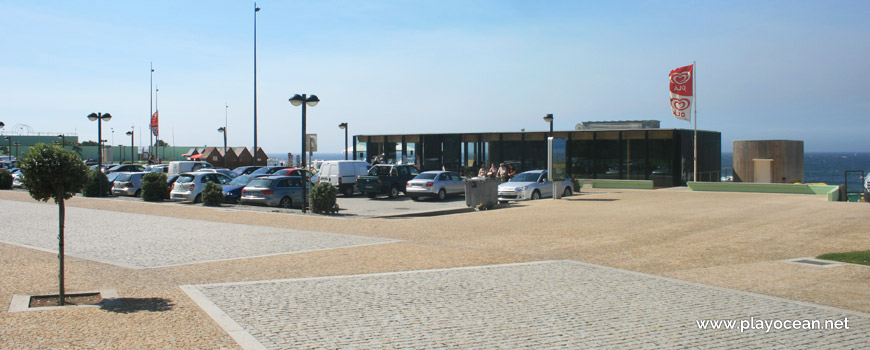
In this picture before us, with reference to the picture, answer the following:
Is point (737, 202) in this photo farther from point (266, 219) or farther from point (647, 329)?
point (647, 329)

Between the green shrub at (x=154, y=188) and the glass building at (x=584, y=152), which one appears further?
the glass building at (x=584, y=152)

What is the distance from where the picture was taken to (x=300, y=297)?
802 cm

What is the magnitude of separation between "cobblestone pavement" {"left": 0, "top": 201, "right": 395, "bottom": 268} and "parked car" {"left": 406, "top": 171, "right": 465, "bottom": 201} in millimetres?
10901

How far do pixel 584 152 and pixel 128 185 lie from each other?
1004 inches

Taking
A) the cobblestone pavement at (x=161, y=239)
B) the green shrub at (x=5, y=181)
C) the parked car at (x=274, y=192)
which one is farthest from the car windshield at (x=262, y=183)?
the green shrub at (x=5, y=181)

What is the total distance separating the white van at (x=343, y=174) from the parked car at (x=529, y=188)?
7346 mm

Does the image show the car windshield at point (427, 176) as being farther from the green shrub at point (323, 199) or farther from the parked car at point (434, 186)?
the green shrub at point (323, 199)

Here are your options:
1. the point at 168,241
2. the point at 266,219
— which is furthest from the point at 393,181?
the point at 168,241

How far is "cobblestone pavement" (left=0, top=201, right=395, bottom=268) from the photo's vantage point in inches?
453

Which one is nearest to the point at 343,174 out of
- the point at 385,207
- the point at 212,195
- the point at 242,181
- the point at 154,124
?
the point at 242,181

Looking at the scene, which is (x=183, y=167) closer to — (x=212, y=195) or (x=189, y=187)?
(x=189, y=187)

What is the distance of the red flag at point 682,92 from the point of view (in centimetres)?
3291

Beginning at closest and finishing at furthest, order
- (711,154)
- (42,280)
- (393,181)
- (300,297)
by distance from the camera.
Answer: (300,297), (42,280), (393,181), (711,154)

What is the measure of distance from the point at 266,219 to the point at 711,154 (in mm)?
31228
